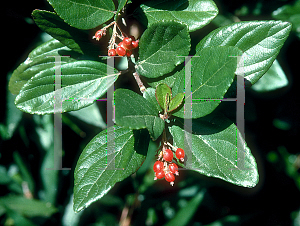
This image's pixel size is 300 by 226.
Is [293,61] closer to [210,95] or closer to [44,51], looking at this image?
[210,95]

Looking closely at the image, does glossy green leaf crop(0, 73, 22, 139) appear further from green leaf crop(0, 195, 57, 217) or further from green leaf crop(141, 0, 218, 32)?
green leaf crop(141, 0, 218, 32)

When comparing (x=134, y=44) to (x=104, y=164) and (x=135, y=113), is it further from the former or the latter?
(x=104, y=164)

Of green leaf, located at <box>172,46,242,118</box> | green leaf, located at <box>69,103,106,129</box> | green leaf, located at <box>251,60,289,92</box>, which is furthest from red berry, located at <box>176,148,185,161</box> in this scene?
green leaf, located at <box>251,60,289,92</box>

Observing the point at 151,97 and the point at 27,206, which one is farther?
the point at 27,206

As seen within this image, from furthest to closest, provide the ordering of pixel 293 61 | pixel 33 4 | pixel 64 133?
pixel 64 133 < pixel 293 61 < pixel 33 4

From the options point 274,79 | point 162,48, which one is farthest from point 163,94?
point 274,79

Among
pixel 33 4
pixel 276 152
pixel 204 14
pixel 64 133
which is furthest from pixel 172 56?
pixel 276 152
